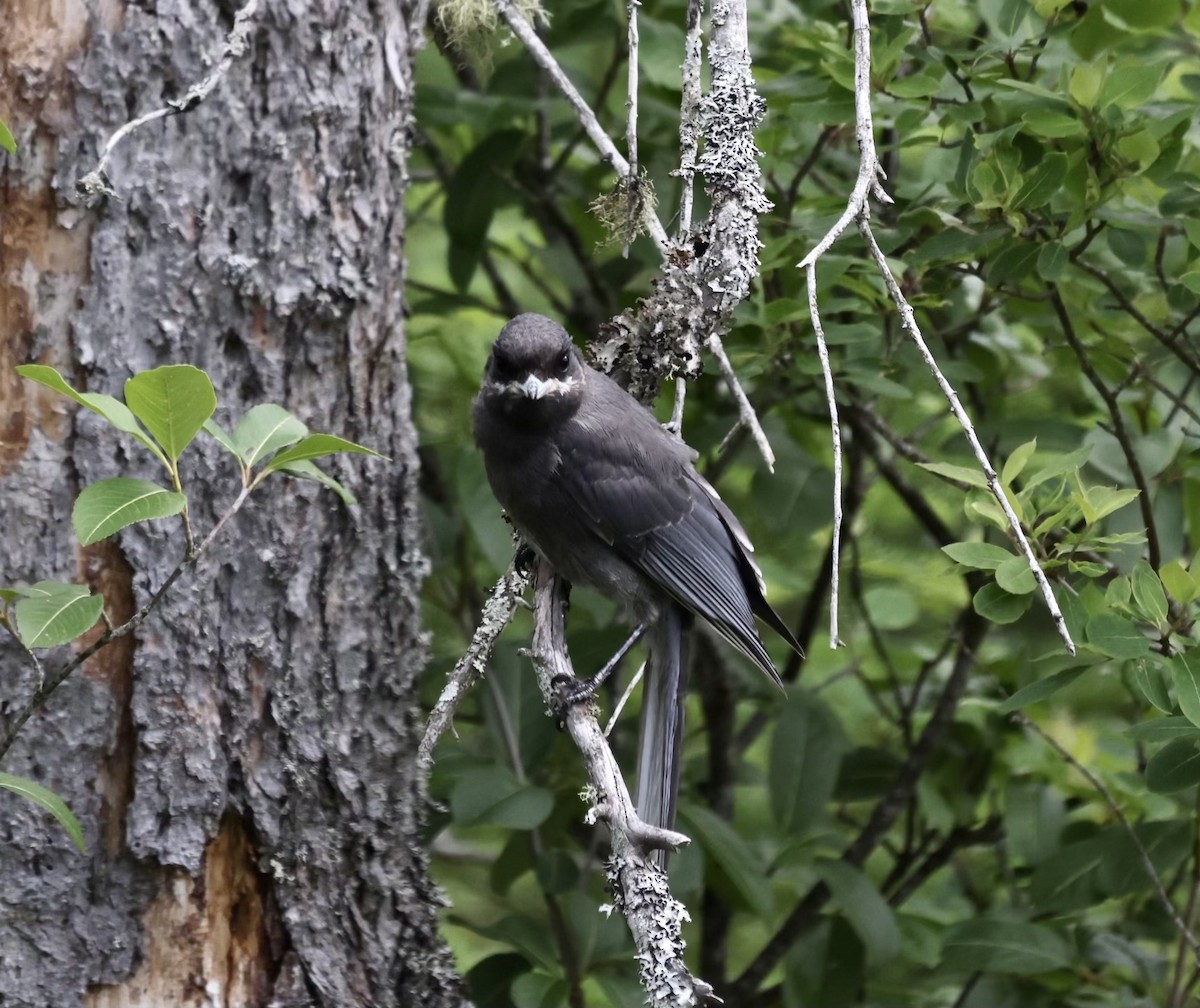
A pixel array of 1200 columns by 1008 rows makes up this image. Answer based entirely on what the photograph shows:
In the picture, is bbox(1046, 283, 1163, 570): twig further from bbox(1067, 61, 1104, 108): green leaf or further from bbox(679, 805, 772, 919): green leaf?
bbox(679, 805, 772, 919): green leaf

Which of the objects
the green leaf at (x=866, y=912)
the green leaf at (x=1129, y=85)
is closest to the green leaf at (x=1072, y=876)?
the green leaf at (x=866, y=912)

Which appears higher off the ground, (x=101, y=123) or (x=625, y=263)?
(x=625, y=263)

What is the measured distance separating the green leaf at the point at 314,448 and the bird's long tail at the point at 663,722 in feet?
4.73

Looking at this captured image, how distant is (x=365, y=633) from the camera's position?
309 centimetres

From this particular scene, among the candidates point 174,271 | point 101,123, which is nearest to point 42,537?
point 174,271

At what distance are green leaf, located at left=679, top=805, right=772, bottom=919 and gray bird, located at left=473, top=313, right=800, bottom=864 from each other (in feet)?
1.19

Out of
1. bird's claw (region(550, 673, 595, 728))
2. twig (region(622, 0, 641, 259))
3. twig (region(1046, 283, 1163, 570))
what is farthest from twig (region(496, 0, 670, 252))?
twig (region(1046, 283, 1163, 570))

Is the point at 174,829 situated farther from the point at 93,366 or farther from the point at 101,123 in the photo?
the point at 101,123

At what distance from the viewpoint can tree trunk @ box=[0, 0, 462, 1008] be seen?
279 cm

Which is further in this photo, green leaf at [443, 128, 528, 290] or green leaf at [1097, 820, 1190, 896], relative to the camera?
green leaf at [443, 128, 528, 290]

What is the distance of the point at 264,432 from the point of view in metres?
2.27

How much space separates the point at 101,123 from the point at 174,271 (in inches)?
13.6

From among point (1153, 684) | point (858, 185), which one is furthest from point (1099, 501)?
point (858, 185)

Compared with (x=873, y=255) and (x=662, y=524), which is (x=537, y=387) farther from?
(x=873, y=255)
